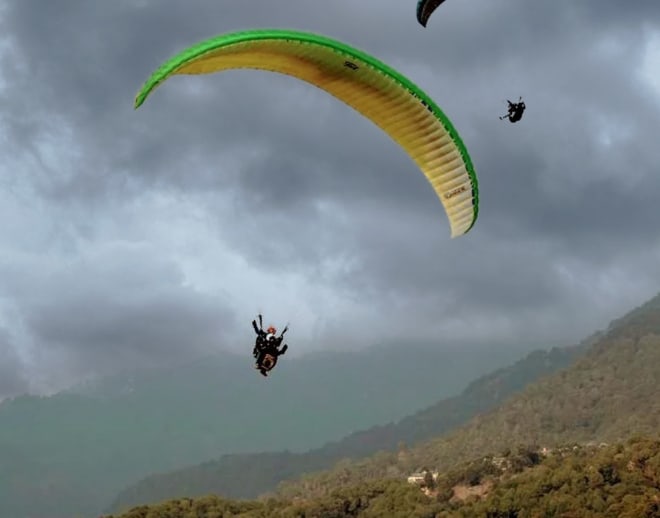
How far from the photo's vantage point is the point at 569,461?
4208 inches

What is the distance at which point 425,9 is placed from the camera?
2473 centimetres

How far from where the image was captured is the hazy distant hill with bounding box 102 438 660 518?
91.6 meters

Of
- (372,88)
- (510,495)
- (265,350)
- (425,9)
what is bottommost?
(510,495)

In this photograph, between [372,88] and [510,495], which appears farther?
[510,495]

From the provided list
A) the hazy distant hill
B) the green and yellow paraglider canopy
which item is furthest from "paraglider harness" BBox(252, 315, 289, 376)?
the hazy distant hill

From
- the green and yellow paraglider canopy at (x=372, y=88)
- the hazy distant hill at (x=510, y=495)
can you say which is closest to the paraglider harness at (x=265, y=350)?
the green and yellow paraglider canopy at (x=372, y=88)

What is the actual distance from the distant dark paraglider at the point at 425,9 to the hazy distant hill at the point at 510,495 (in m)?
68.9

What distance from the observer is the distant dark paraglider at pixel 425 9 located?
24531mm

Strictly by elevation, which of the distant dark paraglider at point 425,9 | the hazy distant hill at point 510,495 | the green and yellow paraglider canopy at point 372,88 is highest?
the distant dark paraglider at point 425,9

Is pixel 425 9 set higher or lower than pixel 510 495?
higher

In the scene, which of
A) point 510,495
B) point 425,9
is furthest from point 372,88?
point 510,495

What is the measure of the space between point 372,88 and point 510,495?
3343 inches

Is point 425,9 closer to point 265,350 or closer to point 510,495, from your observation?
point 265,350

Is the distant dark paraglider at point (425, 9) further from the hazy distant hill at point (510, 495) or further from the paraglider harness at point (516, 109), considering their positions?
the hazy distant hill at point (510, 495)
